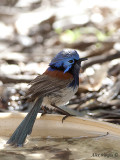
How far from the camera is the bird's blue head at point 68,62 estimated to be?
4.57 m

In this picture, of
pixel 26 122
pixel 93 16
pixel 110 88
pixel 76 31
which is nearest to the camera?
pixel 26 122

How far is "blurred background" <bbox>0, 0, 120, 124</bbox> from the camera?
5895 mm

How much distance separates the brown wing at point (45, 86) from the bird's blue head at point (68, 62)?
156 millimetres

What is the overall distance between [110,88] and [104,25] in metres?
3.34

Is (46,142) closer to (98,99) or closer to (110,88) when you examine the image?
(98,99)

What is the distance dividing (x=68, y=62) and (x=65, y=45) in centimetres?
382

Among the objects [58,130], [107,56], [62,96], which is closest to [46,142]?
[58,130]

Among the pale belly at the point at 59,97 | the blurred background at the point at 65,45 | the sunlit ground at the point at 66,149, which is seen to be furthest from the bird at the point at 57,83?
the blurred background at the point at 65,45

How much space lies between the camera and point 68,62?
4590mm

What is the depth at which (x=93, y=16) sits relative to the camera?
379 inches

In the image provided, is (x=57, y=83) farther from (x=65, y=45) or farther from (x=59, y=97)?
(x=65, y=45)

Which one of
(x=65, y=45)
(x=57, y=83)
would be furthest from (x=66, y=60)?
(x=65, y=45)

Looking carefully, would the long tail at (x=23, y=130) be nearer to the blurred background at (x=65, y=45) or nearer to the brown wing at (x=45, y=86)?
the brown wing at (x=45, y=86)

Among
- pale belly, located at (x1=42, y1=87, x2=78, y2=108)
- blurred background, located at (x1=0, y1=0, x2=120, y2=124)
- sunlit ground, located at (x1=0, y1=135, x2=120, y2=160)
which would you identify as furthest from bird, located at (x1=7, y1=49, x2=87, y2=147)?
blurred background, located at (x1=0, y1=0, x2=120, y2=124)
